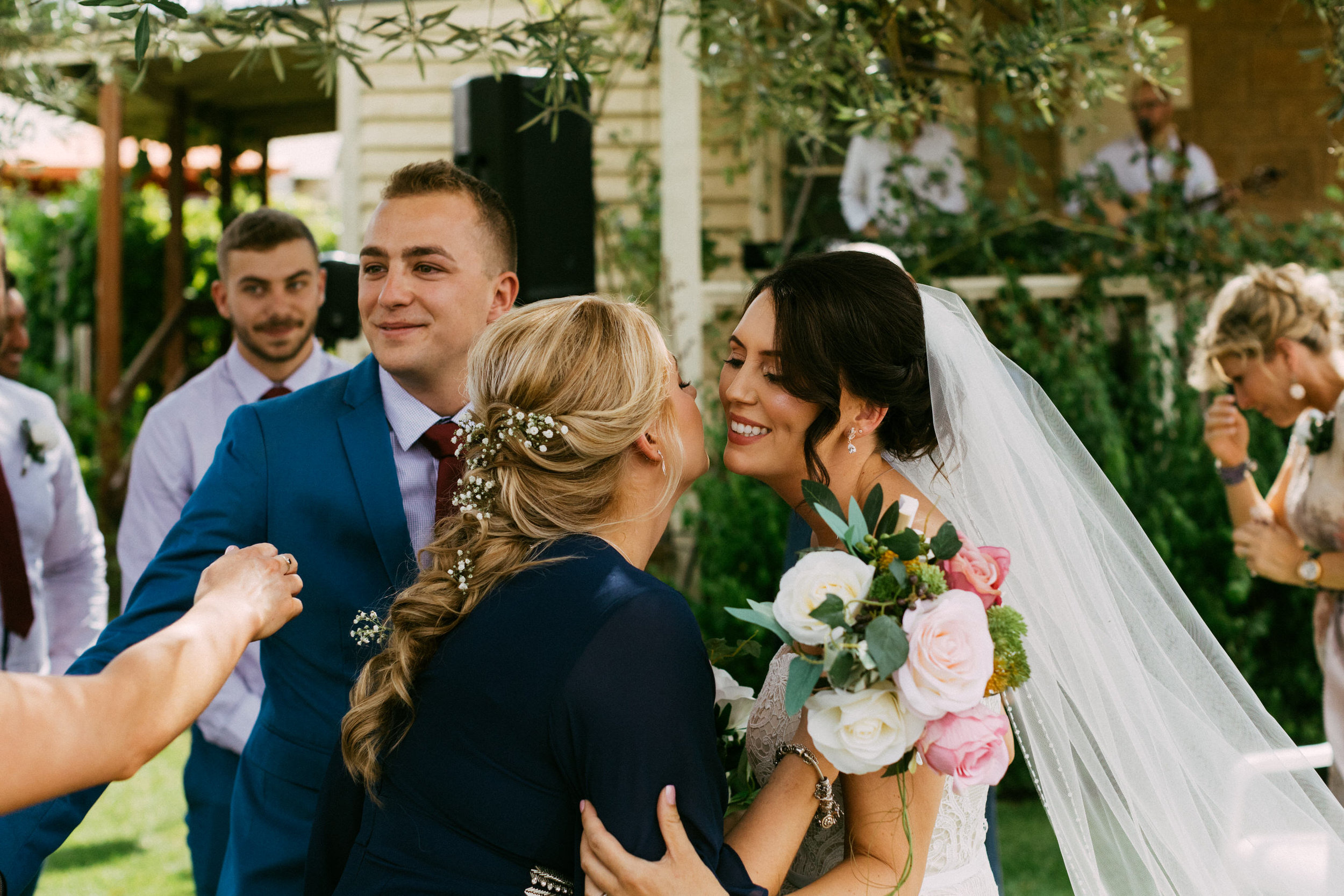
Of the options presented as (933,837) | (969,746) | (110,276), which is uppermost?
(110,276)

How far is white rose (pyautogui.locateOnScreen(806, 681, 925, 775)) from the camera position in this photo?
1.87 metres

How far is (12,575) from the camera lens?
3371 mm

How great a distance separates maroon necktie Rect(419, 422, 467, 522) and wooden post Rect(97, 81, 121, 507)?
933 cm

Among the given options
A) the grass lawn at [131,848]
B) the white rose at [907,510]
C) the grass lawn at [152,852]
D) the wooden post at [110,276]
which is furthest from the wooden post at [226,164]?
the white rose at [907,510]

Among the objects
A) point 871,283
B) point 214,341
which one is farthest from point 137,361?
point 871,283

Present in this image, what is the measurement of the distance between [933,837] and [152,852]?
4.97 meters

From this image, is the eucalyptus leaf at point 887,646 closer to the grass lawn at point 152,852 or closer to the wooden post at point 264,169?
the grass lawn at point 152,852

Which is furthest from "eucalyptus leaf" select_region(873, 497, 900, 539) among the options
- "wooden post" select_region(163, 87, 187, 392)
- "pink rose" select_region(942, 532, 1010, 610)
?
"wooden post" select_region(163, 87, 187, 392)

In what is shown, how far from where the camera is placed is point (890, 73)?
4352 millimetres

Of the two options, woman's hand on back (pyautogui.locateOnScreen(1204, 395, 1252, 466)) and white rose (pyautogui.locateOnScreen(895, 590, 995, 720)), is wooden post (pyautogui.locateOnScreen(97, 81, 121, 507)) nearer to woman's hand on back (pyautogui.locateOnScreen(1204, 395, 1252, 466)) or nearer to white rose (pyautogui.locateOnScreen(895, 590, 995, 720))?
woman's hand on back (pyautogui.locateOnScreen(1204, 395, 1252, 466))

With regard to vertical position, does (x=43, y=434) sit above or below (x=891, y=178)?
below

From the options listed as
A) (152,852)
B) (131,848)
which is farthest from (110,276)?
(152,852)

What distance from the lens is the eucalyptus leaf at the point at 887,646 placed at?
185cm

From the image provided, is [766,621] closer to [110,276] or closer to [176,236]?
[110,276]
